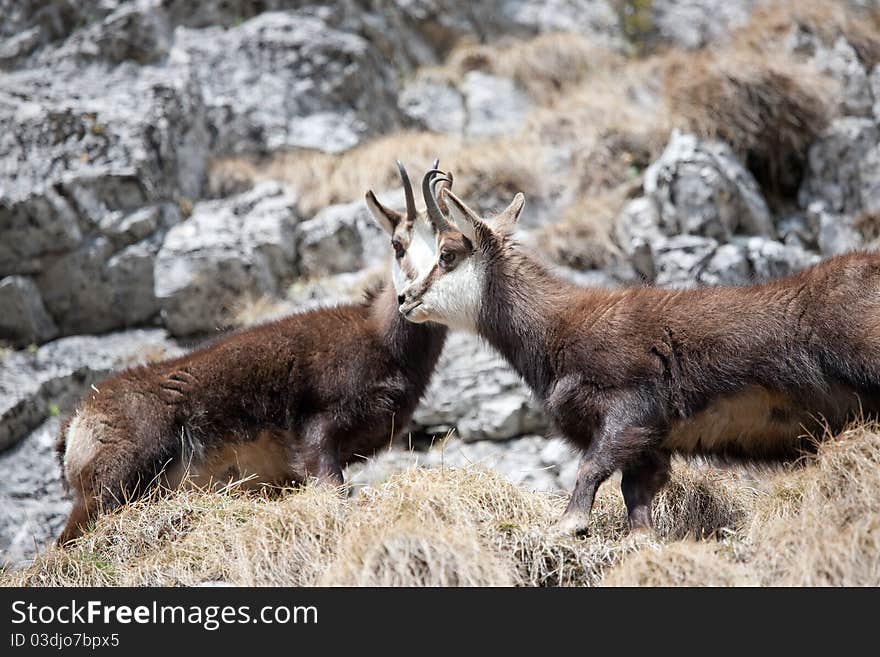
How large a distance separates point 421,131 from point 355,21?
2.45m

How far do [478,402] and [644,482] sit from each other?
4293 mm

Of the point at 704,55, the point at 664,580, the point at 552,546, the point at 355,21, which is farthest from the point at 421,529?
the point at 355,21

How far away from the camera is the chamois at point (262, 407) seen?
7867mm

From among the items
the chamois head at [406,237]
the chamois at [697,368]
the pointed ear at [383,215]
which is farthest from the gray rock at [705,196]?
the chamois at [697,368]

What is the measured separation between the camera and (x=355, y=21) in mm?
17266

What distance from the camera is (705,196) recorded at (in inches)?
456

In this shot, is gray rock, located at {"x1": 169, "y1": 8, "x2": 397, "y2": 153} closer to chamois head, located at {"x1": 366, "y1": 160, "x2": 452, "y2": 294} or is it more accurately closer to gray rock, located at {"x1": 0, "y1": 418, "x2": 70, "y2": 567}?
gray rock, located at {"x1": 0, "y1": 418, "x2": 70, "y2": 567}

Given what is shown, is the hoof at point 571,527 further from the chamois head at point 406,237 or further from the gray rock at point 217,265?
the gray rock at point 217,265

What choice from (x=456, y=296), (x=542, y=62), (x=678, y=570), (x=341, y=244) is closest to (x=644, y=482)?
(x=678, y=570)

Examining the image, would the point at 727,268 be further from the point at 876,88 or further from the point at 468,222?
the point at 468,222

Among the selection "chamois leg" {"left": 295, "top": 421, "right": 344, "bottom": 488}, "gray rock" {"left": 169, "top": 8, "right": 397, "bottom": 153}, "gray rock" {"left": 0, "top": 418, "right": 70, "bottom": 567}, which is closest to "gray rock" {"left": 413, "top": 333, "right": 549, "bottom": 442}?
"chamois leg" {"left": 295, "top": 421, "right": 344, "bottom": 488}

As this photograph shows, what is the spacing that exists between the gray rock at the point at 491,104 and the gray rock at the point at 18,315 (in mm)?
7511

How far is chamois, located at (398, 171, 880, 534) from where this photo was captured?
6246mm
